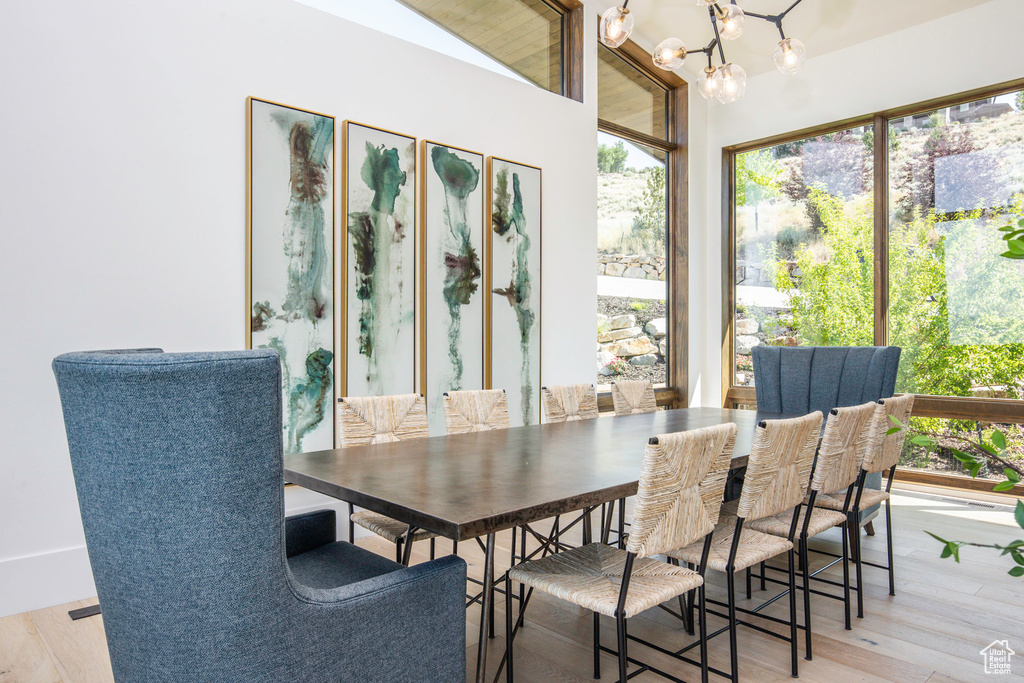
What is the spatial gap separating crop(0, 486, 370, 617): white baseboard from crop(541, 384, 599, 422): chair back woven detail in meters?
2.14

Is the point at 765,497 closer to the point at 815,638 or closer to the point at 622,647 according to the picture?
the point at 622,647

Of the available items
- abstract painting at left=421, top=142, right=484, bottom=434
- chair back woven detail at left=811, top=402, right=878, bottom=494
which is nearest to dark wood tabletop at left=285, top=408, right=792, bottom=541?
chair back woven detail at left=811, top=402, right=878, bottom=494

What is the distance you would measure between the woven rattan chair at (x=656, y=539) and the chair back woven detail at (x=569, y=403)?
4.24ft

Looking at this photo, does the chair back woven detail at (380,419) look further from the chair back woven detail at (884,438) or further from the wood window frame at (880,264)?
the wood window frame at (880,264)

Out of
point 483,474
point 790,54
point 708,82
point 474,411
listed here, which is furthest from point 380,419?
point 790,54

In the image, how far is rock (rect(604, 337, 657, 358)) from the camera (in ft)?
18.3

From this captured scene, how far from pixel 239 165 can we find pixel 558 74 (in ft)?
9.26

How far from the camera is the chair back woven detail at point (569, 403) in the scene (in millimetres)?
3295

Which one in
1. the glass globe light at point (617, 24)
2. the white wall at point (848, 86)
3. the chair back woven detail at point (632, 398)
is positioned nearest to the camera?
the glass globe light at point (617, 24)

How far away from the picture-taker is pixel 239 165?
3262mm

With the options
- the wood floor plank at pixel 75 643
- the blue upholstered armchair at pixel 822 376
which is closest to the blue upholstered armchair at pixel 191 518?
the wood floor plank at pixel 75 643

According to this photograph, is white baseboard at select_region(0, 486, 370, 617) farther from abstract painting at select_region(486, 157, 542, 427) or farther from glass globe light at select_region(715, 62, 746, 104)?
glass globe light at select_region(715, 62, 746, 104)

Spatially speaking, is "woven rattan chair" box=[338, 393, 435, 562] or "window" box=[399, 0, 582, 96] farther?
"window" box=[399, 0, 582, 96]

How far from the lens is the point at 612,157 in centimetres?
563
